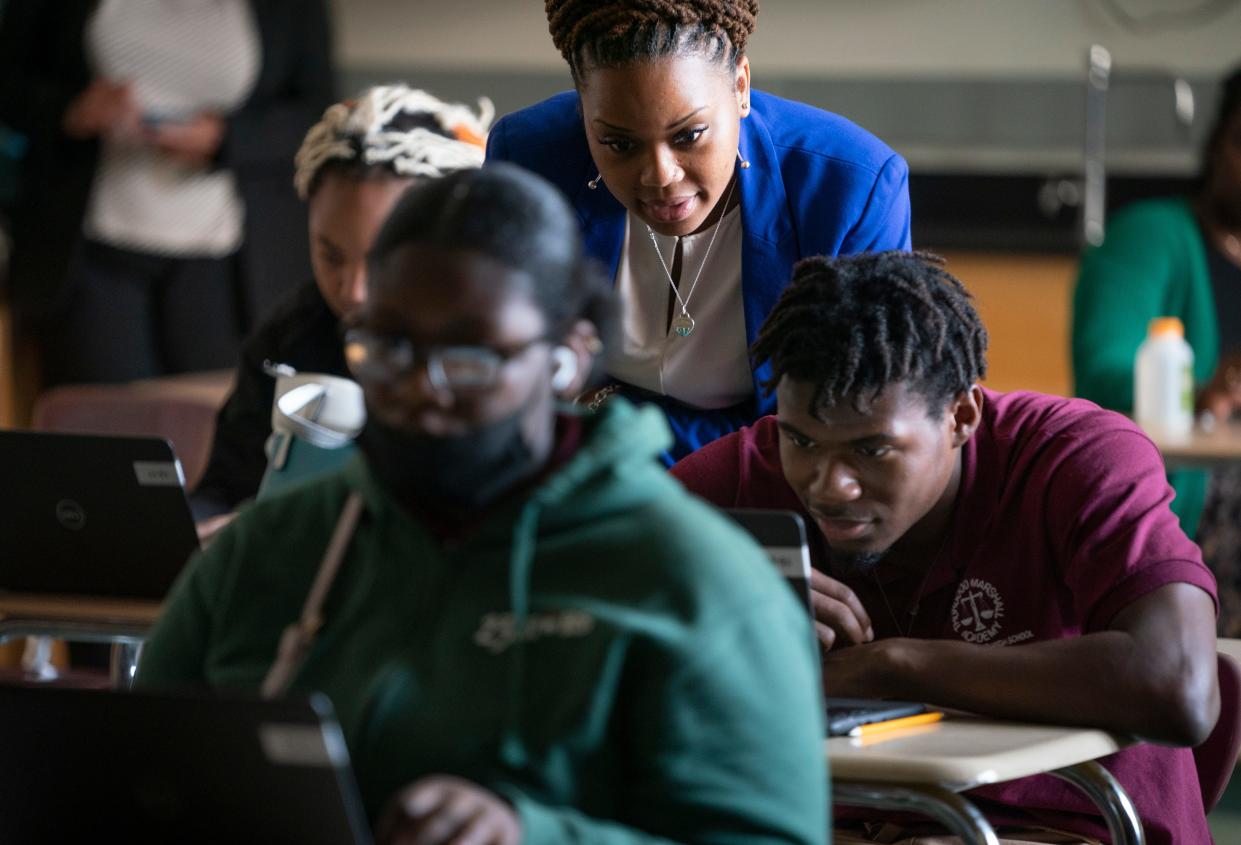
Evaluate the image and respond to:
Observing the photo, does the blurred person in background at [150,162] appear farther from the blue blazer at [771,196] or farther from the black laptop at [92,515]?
the blue blazer at [771,196]

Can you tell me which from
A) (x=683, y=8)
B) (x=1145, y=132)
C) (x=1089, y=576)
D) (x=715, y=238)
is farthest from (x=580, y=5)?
(x=1145, y=132)

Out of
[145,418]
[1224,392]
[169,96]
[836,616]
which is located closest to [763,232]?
[836,616]

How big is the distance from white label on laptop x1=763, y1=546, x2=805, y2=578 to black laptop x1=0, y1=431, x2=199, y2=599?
2.99 feet

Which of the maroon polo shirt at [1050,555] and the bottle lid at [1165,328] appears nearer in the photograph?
the maroon polo shirt at [1050,555]

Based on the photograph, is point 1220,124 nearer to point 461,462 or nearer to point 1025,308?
point 1025,308

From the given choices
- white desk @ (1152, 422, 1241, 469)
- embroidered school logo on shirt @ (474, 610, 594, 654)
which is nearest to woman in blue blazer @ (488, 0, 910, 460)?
embroidered school logo on shirt @ (474, 610, 594, 654)

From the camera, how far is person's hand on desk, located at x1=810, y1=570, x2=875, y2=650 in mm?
2039

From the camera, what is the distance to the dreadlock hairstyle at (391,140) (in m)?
3.01

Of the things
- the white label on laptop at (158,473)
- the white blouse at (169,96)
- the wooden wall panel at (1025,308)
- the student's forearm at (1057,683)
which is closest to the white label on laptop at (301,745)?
the student's forearm at (1057,683)

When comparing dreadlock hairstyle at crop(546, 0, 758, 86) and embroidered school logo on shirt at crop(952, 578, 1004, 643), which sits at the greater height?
dreadlock hairstyle at crop(546, 0, 758, 86)

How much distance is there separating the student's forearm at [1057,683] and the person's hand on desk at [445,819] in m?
0.81

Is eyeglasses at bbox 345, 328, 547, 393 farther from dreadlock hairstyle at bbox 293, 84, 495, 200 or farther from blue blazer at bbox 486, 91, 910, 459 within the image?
dreadlock hairstyle at bbox 293, 84, 495, 200

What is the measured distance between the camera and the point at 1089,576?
6.66 ft

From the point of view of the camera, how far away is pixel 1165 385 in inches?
154
